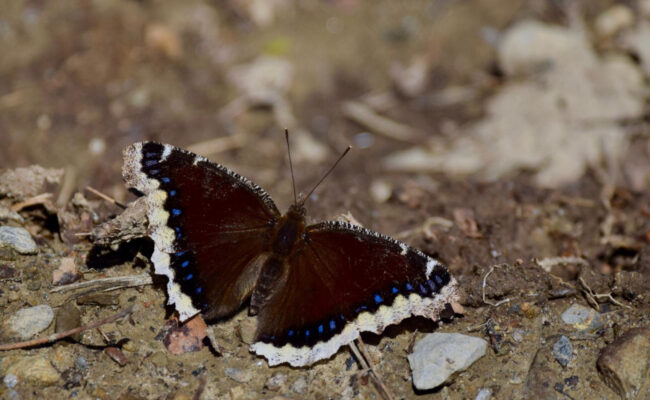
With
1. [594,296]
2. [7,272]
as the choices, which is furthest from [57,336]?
[594,296]

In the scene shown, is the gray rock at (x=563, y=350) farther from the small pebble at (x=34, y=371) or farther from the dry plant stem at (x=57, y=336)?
the small pebble at (x=34, y=371)

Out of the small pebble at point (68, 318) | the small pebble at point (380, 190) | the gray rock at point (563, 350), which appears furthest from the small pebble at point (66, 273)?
the gray rock at point (563, 350)

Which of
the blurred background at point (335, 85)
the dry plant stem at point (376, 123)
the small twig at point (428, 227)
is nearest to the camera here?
the small twig at point (428, 227)

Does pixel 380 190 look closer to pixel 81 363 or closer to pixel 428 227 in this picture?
pixel 428 227

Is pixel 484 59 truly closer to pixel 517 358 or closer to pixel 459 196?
pixel 459 196

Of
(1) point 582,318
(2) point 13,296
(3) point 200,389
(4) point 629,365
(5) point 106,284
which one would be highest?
(2) point 13,296

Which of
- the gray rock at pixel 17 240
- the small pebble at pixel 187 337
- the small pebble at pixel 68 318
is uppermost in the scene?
the gray rock at pixel 17 240
